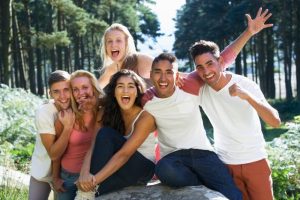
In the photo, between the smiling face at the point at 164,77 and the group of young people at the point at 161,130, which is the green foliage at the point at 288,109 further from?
the smiling face at the point at 164,77

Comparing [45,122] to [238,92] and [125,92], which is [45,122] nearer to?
[125,92]

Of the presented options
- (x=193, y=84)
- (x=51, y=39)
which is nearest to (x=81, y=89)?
(x=193, y=84)

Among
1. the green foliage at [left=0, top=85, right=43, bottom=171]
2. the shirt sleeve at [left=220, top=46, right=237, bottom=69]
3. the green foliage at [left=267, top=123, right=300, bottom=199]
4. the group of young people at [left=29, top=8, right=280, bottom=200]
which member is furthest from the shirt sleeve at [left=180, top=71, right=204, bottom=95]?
the green foliage at [left=0, top=85, right=43, bottom=171]

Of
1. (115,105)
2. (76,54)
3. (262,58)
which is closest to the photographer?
(115,105)

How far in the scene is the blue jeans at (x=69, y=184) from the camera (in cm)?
477

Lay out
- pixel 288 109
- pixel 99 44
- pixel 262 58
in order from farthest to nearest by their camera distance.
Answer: pixel 262 58 < pixel 288 109 < pixel 99 44

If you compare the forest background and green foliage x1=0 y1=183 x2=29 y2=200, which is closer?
green foliage x1=0 y1=183 x2=29 y2=200

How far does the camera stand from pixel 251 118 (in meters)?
4.58

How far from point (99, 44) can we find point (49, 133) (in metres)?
16.5

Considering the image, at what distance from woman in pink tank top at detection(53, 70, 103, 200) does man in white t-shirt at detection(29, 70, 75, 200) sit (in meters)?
0.07

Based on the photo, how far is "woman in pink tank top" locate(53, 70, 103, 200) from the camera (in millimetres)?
4781

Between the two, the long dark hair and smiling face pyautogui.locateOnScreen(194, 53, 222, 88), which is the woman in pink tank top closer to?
the long dark hair

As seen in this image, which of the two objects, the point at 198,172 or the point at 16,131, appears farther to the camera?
the point at 16,131

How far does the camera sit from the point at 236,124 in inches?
177
